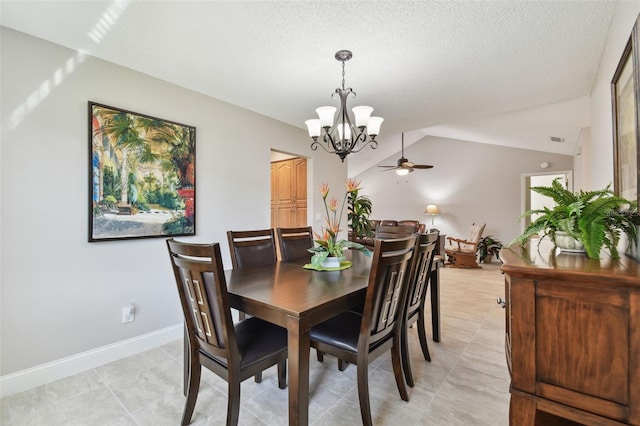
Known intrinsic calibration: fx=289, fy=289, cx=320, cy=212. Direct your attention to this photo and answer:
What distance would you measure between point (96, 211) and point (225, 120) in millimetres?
1471

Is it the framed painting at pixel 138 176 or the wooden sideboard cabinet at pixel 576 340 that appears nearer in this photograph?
the wooden sideboard cabinet at pixel 576 340

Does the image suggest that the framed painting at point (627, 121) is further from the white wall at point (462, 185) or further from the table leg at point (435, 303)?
the white wall at point (462, 185)

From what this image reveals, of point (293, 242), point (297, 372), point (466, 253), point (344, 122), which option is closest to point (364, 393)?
point (297, 372)

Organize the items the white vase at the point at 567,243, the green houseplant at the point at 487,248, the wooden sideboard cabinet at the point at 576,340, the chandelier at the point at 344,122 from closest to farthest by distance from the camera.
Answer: the wooden sideboard cabinet at the point at 576,340 → the white vase at the point at 567,243 → the chandelier at the point at 344,122 → the green houseplant at the point at 487,248

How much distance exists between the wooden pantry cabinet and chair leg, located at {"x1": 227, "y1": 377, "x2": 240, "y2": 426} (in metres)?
2.90

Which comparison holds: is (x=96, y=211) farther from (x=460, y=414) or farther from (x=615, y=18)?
(x=615, y=18)

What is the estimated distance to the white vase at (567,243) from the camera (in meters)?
1.16

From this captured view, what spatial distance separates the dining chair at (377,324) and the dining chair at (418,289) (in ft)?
0.42

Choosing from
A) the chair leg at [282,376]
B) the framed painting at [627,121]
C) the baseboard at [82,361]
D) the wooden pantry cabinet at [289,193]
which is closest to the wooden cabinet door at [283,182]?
the wooden pantry cabinet at [289,193]

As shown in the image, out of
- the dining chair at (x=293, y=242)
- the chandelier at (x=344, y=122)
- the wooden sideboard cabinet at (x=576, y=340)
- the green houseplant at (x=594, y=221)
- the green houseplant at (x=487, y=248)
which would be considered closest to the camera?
the wooden sideboard cabinet at (x=576, y=340)

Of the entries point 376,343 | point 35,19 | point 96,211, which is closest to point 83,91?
point 35,19

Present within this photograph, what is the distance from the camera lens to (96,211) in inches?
86.0

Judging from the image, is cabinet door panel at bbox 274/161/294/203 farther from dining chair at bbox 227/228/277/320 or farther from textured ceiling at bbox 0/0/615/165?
dining chair at bbox 227/228/277/320

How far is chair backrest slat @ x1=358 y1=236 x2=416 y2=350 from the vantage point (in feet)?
4.73
